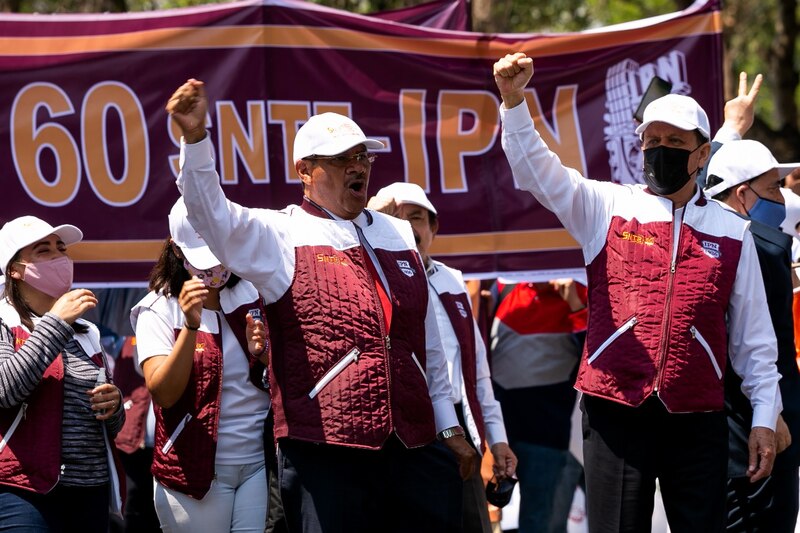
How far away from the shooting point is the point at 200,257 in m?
5.22

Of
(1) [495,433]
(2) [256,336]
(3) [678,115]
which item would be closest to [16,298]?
(2) [256,336]

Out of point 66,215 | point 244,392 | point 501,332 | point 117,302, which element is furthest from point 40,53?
point 501,332

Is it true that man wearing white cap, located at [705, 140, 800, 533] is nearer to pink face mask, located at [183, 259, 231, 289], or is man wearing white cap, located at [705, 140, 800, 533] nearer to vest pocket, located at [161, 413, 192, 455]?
pink face mask, located at [183, 259, 231, 289]

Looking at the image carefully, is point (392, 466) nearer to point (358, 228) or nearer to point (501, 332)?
point (358, 228)

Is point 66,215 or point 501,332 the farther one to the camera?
point 501,332

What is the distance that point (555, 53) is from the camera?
737 cm

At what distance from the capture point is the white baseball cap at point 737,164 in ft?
19.2

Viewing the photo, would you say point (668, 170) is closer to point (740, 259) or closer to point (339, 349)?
point (740, 259)

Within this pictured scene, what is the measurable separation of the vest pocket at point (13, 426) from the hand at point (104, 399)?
279mm

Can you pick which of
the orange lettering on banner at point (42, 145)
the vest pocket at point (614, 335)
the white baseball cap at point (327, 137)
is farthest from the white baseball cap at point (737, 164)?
the orange lettering on banner at point (42, 145)

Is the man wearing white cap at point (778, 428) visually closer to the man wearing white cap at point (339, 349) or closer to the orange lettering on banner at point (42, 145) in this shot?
the man wearing white cap at point (339, 349)

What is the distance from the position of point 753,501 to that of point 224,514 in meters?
2.40

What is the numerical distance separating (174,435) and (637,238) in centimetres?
212

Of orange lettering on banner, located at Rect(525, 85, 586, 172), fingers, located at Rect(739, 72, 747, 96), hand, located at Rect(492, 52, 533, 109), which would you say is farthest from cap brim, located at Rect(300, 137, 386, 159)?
orange lettering on banner, located at Rect(525, 85, 586, 172)
